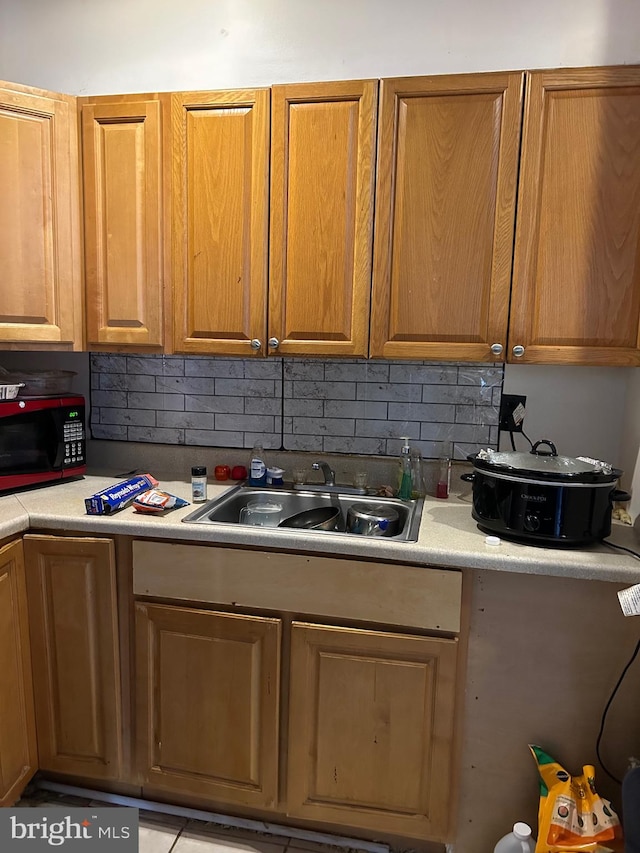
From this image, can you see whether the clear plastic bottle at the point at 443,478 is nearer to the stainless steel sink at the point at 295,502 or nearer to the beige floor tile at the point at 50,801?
the stainless steel sink at the point at 295,502

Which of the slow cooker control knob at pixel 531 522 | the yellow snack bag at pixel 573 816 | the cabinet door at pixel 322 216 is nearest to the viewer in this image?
the yellow snack bag at pixel 573 816

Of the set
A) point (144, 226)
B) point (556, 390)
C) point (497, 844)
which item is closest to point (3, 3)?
point (144, 226)

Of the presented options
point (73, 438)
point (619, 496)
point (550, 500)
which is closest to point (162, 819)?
point (73, 438)

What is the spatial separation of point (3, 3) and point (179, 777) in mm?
2666

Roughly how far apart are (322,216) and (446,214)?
13.9 inches

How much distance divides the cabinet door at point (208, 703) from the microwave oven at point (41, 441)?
0.59 m

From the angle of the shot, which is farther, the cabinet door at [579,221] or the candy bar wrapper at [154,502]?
the candy bar wrapper at [154,502]

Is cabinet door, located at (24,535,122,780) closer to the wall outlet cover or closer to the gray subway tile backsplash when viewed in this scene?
the gray subway tile backsplash

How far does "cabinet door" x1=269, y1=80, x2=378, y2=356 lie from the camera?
162 cm

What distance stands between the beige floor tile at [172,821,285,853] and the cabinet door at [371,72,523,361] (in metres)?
1.44

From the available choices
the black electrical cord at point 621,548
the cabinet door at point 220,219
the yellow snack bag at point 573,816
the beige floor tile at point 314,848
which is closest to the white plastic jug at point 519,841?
the yellow snack bag at point 573,816

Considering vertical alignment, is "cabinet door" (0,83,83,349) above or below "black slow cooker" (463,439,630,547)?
above

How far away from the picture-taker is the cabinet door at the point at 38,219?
5.60 ft

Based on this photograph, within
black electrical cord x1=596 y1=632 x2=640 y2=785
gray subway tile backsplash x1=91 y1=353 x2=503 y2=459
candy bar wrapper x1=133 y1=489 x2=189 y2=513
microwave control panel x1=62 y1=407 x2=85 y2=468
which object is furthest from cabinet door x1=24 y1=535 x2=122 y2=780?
black electrical cord x1=596 y1=632 x2=640 y2=785
